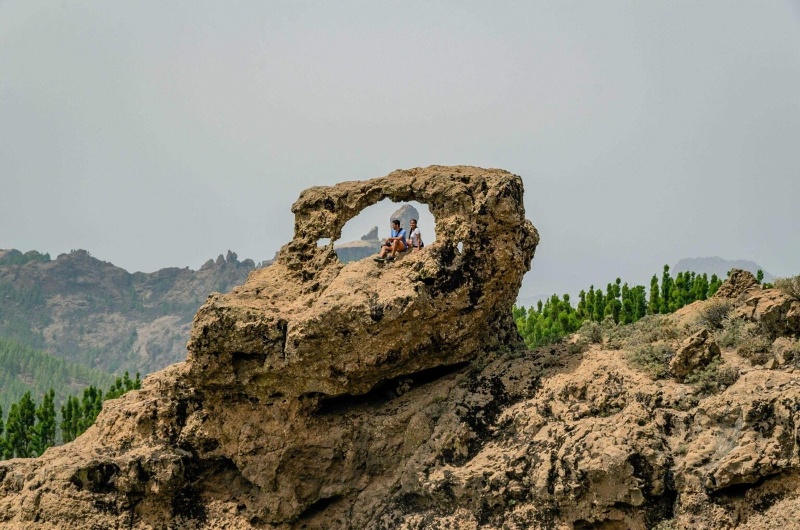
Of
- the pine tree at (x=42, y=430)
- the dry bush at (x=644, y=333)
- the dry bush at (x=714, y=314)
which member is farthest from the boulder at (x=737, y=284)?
the pine tree at (x=42, y=430)

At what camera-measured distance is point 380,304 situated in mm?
14000

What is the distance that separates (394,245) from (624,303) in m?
15.1

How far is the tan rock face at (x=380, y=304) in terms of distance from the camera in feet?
46.3

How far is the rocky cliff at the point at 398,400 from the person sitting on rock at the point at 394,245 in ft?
0.90

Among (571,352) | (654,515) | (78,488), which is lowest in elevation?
(654,515)

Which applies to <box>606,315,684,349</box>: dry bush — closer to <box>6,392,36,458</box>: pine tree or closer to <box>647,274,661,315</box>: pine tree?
<box>647,274,661,315</box>: pine tree

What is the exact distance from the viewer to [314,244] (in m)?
16.2

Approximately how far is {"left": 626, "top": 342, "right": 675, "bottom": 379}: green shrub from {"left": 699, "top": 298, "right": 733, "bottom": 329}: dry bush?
1.42 metres

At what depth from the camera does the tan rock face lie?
14.1 m

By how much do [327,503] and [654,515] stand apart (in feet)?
19.4

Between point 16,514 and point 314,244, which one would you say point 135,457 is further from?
point 314,244

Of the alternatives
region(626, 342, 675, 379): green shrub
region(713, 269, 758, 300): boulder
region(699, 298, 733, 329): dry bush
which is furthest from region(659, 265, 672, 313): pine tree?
region(626, 342, 675, 379): green shrub

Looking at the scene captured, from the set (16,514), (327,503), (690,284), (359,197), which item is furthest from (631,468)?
(690,284)

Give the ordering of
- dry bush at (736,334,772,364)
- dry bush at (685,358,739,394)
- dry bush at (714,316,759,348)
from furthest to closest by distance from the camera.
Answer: dry bush at (714,316,759,348) → dry bush at (736,334,772,364) → dry bush at (685,358,739,394)
